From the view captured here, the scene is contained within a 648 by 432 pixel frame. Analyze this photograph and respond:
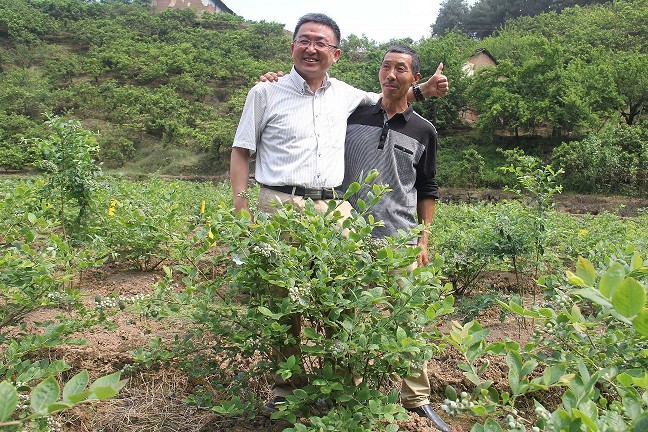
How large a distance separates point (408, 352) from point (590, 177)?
16.9 meters

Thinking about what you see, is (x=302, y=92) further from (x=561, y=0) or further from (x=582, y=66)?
(x=561, y=0)

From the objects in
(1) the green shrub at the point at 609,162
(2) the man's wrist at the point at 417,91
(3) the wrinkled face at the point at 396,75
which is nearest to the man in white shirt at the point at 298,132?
(3) the wrinkled face at the point at 396,75

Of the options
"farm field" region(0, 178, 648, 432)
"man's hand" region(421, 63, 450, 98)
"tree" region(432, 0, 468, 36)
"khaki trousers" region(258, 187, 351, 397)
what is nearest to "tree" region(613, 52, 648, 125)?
"farm field" region(0, 178, 648, 432)

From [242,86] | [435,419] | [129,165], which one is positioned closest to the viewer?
[435,419]

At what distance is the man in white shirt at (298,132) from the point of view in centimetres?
225

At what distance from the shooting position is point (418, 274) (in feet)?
5.23

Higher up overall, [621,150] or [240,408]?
[621,150]

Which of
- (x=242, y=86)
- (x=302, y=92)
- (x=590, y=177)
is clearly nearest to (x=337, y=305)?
(x=302, y=92)

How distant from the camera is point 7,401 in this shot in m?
0.75

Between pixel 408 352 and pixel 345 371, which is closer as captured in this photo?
pixel 408 352

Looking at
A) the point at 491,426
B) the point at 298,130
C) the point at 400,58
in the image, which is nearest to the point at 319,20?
the point at 400,58

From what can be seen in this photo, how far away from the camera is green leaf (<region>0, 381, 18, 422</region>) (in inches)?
29.1

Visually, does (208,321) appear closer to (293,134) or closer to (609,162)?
(293,134)

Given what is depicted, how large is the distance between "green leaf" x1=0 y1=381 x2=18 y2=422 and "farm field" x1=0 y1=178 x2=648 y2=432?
1.31ft
